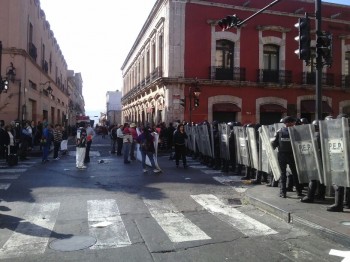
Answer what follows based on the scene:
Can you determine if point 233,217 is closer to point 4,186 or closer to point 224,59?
point 4,186

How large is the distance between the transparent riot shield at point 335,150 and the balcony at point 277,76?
66.9 ft

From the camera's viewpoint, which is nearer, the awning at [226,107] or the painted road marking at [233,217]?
the painted road marking at [233,217]

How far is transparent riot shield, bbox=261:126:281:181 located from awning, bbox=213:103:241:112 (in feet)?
51.9

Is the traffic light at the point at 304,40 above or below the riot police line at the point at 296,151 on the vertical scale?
above

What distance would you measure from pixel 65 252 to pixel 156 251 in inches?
48.0

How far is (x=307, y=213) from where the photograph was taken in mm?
6734

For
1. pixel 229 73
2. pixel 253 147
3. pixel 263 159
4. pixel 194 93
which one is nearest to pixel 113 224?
pixel 263 159

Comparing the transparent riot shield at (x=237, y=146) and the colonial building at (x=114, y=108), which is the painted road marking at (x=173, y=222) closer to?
the transparent riot shield at (x=237, y=146)

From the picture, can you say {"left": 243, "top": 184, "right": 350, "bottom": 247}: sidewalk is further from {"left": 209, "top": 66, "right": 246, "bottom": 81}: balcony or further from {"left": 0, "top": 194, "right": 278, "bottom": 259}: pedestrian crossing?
{"left": 209, "top": 66, "right": 246, "bottom": 81}: balcony

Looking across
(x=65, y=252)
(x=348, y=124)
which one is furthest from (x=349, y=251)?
(x=65, y=252)

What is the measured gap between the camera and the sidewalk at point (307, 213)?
18.8 ft

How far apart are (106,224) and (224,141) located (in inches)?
295

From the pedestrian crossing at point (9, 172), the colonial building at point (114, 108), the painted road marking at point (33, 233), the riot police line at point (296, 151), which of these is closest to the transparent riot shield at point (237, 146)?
the riot police line at point (296, 151)

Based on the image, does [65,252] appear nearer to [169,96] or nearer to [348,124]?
[348,124]
